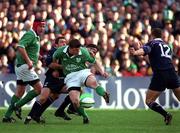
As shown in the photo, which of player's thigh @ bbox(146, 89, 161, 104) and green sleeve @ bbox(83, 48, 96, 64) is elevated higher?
green sleeve @ bbox(83, 48, 96, 64)

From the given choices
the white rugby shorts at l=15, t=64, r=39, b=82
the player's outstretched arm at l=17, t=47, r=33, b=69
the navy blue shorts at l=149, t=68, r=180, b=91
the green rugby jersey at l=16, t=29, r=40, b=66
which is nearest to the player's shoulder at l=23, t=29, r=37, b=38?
the green rugby jersey at l=16, t=29, r=40, b=66

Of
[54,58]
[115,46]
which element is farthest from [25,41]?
[115,46]

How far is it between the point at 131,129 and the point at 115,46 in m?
11.2

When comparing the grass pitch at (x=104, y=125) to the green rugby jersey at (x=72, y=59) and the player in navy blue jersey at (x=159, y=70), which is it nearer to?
the player in navy blue jersey at (x=159, y=70)

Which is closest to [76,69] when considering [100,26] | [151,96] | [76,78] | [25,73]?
[76,78]

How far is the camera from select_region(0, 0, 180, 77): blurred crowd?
25266 mm

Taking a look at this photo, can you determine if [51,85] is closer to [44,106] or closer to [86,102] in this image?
[44,106]

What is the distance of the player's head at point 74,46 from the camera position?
53.7 feet

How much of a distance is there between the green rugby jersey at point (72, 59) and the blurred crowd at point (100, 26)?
25.1ft

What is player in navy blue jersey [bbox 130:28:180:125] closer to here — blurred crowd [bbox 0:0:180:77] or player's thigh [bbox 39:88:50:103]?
player's thigh [bbox 39:88:50:103]

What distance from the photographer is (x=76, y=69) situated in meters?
16.7

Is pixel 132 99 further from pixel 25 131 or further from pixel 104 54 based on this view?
pixel 25 131

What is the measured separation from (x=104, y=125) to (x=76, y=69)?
134 centimetres

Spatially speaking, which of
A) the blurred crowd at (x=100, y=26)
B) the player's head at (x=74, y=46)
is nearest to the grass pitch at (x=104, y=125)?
the player's head at (x=74, y=46)
